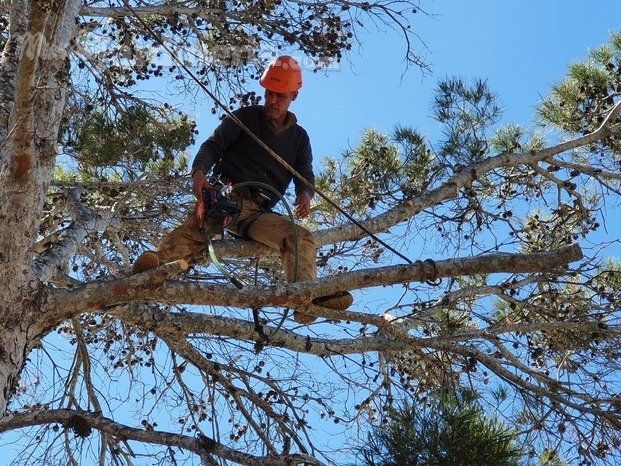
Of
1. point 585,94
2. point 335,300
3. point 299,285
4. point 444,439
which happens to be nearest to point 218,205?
point 335,300

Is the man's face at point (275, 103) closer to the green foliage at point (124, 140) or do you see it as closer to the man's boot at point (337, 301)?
the green foliage at point (124, 140)

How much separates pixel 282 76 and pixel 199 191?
2.76 feet

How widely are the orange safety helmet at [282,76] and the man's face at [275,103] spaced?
0.09ft

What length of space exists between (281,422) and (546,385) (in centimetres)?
134

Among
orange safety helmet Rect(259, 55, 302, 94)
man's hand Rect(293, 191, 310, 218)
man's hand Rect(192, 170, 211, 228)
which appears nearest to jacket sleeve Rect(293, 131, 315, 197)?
man's hand Rect(293, 191, 310, 218)

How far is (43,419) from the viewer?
356cm

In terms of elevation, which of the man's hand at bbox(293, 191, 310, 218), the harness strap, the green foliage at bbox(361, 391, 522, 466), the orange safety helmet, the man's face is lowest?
the green foliage at bbox(361, 391, 522, 466)

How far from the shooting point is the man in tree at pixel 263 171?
4.03 meters

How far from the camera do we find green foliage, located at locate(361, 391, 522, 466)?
304cm

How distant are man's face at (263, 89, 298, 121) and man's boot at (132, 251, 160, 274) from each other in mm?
1324

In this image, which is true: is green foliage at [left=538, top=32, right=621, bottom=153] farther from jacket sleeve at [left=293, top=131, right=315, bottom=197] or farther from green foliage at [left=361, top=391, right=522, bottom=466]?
green foliage at [left=361, top=391, right=522, bottom=466]

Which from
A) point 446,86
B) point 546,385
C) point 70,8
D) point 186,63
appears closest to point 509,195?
point 446,86

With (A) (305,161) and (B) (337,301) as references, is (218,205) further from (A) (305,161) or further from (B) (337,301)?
(A) (305,161)

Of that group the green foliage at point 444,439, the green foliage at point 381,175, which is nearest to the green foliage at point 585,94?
the green foliage at point 381,175
